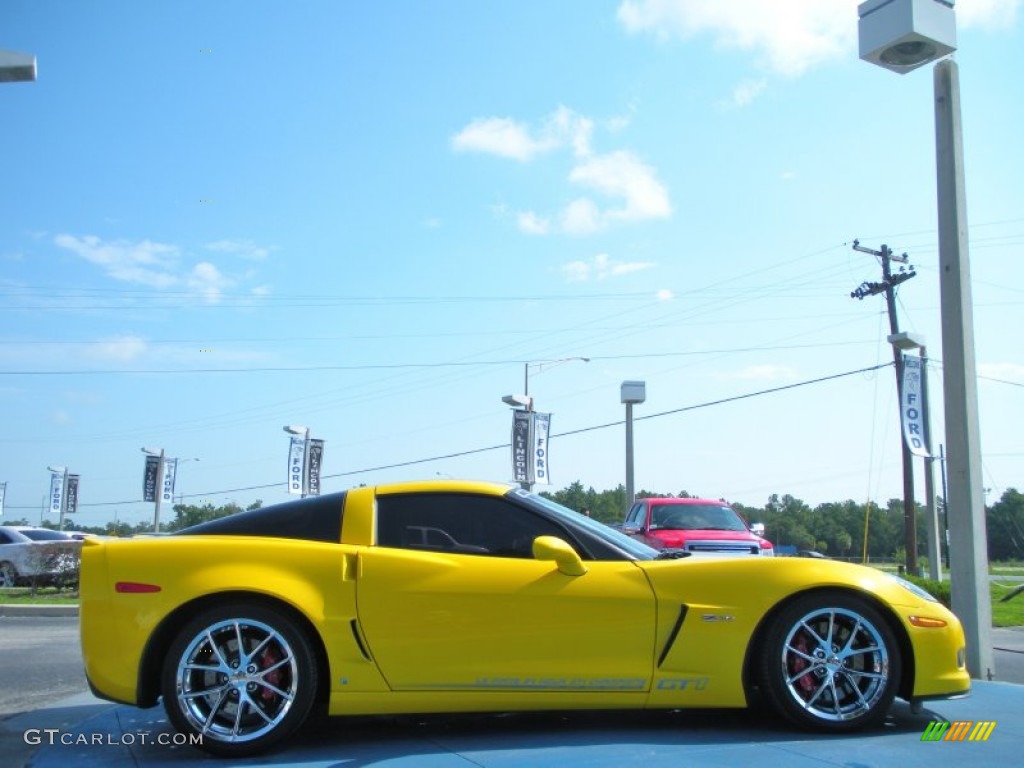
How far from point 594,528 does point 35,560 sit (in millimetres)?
16677

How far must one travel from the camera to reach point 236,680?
393cm

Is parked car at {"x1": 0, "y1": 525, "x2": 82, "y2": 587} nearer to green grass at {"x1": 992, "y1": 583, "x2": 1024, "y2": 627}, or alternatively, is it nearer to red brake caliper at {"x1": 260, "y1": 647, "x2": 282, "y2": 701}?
red brake caliper at {"x1": 260, "y1": 647, "x2": 282, "y2": 701}

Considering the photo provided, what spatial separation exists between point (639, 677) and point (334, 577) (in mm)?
1460

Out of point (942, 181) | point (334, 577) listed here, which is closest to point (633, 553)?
point (334, 577)

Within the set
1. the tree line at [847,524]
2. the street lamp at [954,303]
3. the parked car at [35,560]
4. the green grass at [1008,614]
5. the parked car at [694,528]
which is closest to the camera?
the street lamp at [954,303]

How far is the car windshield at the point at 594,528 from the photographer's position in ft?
14.4

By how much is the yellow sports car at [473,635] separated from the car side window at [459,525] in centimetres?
5

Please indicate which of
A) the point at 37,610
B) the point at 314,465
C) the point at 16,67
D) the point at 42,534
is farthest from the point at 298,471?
the point at 16,67

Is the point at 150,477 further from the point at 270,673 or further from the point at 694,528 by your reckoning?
the point at 270,673

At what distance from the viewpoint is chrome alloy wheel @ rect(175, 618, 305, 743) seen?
12.7 feet

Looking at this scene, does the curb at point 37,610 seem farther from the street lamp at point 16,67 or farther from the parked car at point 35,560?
the street lamp at point 16,67

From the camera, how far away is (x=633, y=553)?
172 inches

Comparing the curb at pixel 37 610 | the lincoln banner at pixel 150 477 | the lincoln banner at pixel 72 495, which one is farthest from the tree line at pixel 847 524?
the curb at pixel 37 610

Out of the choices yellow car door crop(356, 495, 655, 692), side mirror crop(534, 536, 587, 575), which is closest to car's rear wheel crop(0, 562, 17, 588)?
yellow car door crop(356, 495, 655, 692)
